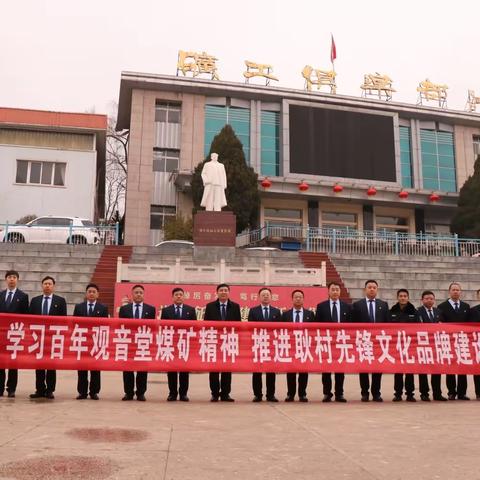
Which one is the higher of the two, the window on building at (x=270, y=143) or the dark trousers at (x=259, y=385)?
the window on building at (x=270, y=143)

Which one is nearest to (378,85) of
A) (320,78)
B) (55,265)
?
(320,78)

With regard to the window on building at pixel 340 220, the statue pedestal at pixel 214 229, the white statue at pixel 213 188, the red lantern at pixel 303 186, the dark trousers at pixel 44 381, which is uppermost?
the red lantern at pixel 303 186

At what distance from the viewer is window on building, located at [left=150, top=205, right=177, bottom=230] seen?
25.3m

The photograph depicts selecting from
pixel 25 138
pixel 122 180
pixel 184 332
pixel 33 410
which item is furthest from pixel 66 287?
pixel 122 180

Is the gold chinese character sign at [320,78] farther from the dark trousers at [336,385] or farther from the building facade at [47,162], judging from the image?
the dark trousers at [336,385]

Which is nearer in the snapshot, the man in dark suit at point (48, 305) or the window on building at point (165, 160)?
the man in dark suit at point (48, 305)

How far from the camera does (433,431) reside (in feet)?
14.6

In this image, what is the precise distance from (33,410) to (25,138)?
873 inches

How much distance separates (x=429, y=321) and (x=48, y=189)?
20878 millimetres

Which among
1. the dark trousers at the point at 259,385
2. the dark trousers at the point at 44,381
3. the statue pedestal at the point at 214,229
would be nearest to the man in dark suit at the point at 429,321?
the dark trousers at the point at 259,385

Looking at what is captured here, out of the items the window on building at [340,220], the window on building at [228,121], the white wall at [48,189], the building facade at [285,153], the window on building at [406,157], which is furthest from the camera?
the window on building at [406,157]

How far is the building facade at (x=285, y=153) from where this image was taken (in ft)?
83.8

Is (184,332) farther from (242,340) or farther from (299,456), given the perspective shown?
(299,456)

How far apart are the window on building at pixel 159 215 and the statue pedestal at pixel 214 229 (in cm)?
841
